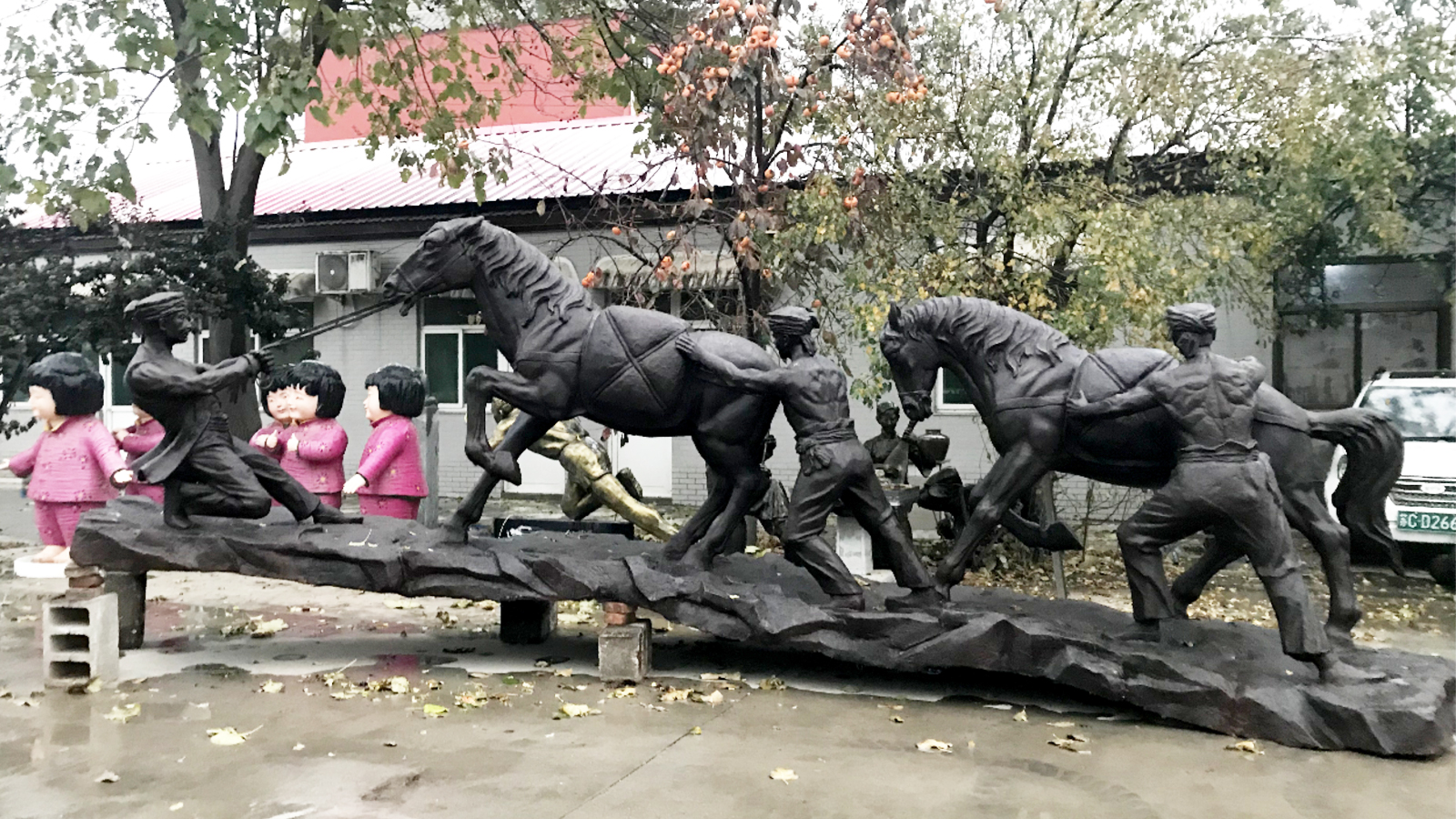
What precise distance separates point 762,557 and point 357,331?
944 cm

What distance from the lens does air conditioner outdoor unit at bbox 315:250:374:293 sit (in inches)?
512

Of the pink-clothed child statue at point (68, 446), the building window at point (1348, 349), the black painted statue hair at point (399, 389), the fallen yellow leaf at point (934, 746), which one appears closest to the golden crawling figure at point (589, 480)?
the black painted statue hair at point (399, 389)

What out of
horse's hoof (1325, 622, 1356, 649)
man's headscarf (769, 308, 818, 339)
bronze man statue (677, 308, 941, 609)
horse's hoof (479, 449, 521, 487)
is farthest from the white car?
horse's hoof (479, 449, 521, 487)

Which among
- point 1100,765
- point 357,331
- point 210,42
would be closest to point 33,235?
point 210,42

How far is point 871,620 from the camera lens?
509 cm

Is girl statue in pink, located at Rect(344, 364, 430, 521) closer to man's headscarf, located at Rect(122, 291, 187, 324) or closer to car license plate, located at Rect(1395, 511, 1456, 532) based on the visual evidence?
man's headscarf, located at Rect(122, 291, 187, 324)

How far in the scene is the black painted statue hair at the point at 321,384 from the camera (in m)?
7.83

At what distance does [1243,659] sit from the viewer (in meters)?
4.73

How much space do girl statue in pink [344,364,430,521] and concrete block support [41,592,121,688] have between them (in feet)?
7.11

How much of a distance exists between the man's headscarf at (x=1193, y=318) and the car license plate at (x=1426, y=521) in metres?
4.42

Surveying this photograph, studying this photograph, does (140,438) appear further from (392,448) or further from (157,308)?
(157,308)

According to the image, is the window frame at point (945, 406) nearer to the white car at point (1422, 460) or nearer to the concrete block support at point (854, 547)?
the white car at point (1422, 460)

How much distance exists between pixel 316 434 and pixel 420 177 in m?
5.25

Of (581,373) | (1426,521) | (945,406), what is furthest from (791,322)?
(945,406)
